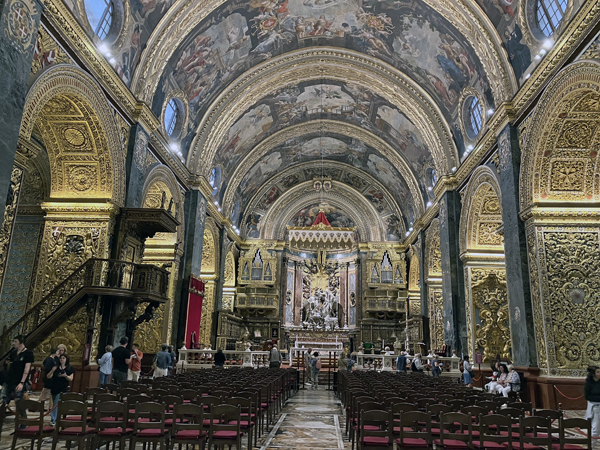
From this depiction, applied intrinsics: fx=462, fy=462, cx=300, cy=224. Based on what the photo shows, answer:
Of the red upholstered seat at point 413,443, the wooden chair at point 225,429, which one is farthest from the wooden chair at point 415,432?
the wooden chair at point 225,429

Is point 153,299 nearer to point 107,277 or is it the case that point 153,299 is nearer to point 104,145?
point 107,277

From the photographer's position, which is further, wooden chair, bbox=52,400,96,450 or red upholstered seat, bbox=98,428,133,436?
red upholstered seat, bbox=98,428,133,436

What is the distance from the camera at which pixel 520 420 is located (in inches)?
192

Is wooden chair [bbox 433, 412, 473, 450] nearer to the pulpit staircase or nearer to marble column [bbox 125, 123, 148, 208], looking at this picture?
the pulpit staircase

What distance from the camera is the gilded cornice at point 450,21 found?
13398mm

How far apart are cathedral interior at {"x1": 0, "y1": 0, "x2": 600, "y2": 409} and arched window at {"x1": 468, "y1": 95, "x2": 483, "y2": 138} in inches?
4.6

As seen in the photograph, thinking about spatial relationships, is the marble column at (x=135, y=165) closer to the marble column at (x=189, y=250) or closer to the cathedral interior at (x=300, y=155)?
the cathedral interior at (x=300, y=155)

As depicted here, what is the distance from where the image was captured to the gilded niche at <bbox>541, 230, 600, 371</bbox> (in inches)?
427

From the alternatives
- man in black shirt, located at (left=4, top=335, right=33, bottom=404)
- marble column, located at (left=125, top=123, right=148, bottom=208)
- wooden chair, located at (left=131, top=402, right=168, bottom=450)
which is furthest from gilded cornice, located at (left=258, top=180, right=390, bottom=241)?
wooden chair, located at (left=131, top=402, right=168, bottom=450)

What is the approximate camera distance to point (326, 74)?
20.5m

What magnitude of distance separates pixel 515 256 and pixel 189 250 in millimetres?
11997

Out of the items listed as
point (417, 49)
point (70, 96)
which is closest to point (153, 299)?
point (70, 96)

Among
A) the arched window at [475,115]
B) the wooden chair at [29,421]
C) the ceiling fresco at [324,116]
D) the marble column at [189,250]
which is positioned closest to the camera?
the wooden chair at [29,421]

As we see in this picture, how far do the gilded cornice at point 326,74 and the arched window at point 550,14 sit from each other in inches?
274
